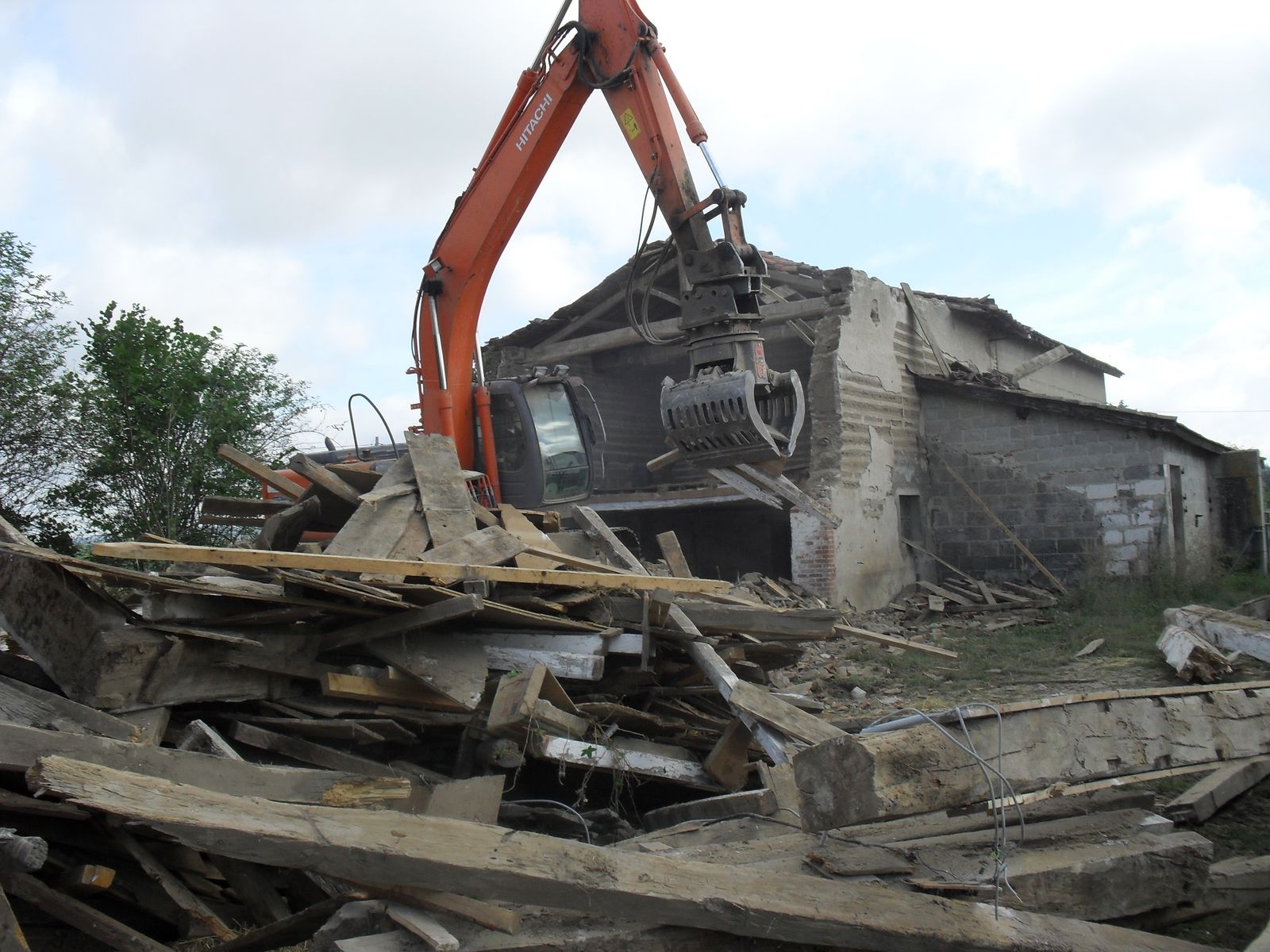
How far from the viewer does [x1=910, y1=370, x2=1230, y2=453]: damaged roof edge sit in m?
13.8

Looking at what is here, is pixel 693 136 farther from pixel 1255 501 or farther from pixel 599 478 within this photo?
pixel 1255 501

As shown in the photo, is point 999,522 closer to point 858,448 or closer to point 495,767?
point 858,448

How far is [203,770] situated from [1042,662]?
8.69 m

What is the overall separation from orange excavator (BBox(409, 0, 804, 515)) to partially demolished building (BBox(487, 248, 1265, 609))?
17.9 feet

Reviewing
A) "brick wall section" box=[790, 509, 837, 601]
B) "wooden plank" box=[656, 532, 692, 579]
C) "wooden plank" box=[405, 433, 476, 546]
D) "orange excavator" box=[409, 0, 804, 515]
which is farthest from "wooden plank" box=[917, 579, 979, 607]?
"wooden plank" box=[405, 433, 476, 546]

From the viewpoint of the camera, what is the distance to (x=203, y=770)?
3.58 m

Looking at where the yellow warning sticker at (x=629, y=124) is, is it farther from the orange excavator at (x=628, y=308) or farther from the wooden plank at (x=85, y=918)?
the wooden plank at (x=85, y=918)

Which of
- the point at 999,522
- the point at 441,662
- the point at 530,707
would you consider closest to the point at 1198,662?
the point at 530,707

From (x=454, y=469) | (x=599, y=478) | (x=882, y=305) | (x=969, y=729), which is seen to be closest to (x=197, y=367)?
(x=599, y=478)

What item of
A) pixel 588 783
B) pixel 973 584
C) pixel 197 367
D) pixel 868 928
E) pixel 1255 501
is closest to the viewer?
pixel 868 928

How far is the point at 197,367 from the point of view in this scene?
1167cm

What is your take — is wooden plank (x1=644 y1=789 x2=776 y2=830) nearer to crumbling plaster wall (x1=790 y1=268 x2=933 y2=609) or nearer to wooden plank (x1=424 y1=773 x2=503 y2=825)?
wooden plank (x1=424 y1=773 x2=503 y2=825)

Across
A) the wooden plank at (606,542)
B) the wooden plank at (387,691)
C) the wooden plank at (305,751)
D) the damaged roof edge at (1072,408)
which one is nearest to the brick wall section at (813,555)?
the damaged roof edge at (1072,408)

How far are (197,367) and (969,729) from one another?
10695 millimetres
